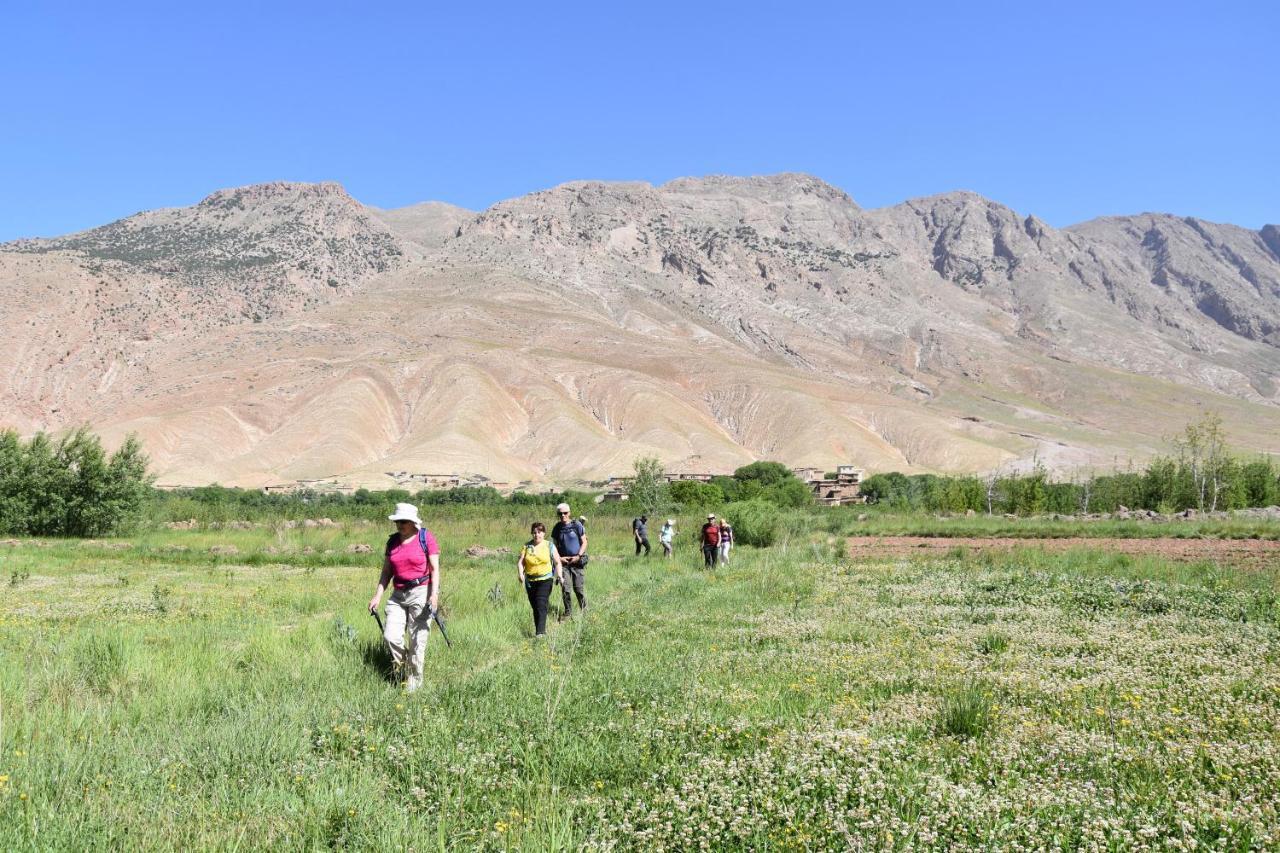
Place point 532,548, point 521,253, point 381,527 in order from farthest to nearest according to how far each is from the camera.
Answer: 1. point 521,253
2. point 381,527
3. point 532,548

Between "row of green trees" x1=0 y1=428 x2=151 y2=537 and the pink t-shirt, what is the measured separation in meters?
31.5

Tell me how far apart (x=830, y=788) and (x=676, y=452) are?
10023 centimetres

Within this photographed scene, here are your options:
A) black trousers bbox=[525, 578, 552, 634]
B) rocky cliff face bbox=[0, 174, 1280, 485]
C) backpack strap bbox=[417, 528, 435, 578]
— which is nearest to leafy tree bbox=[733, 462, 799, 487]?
rocky cliff face bbox=[0, 174, 1280, 485]

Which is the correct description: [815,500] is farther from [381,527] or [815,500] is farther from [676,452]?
[381,527]

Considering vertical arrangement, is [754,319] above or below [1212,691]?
above

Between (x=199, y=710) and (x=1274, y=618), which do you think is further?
(x=1274, y=618)

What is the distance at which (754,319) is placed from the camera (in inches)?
6870

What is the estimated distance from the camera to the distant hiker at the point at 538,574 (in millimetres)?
10977

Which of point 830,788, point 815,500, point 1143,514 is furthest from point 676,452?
point 830,788

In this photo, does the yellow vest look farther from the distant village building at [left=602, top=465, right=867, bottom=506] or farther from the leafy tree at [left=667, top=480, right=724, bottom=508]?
the distant village building at [left=602, top=465, right=867, bottom=506]

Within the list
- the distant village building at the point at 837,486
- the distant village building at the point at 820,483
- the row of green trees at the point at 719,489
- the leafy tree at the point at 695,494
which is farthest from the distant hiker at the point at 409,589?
the distant village building at the point at 837,486

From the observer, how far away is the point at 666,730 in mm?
5594

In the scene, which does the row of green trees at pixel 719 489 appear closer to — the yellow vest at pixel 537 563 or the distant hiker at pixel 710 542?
the distant hiker at pixel 710 542

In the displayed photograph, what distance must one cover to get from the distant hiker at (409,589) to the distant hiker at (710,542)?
43.6 feet
